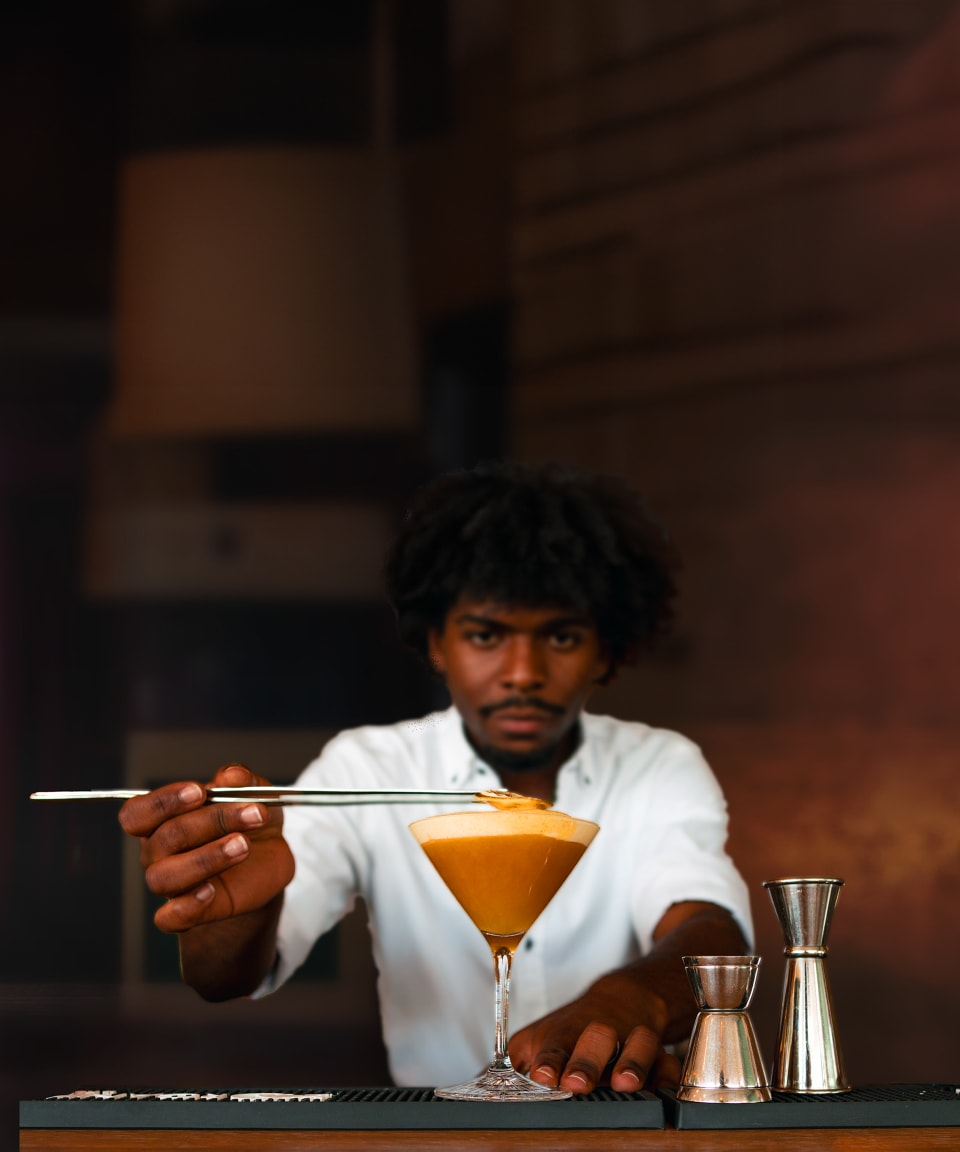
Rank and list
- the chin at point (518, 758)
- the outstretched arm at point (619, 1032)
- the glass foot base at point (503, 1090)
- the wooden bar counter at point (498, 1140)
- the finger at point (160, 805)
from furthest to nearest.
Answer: the chin at point (518, 758) < the finger at point (160, 805) < the outstretched arm at point (619, 1032) < the glass foot base at point (503, 1090) < the wooden bar counter at point (498, 1140)

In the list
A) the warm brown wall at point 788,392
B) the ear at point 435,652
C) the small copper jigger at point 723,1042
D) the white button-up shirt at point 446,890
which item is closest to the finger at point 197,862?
the small copper jigger at point 723,1042

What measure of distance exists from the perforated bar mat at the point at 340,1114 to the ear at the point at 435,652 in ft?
5.64

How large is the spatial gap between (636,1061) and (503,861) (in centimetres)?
26

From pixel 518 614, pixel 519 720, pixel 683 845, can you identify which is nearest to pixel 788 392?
pixel 518 614

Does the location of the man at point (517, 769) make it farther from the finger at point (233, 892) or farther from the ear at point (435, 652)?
the finger at point (233, 892)

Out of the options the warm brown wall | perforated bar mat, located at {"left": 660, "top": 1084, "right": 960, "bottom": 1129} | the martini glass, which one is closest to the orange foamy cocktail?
the martini glass

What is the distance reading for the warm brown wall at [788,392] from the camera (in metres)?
3.22

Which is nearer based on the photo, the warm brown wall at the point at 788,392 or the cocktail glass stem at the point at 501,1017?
the cocktail glass stem at the point at 501,1017

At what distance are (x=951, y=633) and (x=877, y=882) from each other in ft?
1.97

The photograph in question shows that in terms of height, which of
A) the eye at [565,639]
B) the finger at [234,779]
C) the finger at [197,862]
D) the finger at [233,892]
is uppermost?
the eye at [565,639]

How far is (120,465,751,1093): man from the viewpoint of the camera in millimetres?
2824

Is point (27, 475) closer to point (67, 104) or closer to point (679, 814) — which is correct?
point (67, 104)

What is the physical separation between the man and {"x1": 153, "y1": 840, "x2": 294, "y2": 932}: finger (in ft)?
1.86

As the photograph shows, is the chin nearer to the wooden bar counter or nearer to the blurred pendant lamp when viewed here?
the blurred pendant lamp
